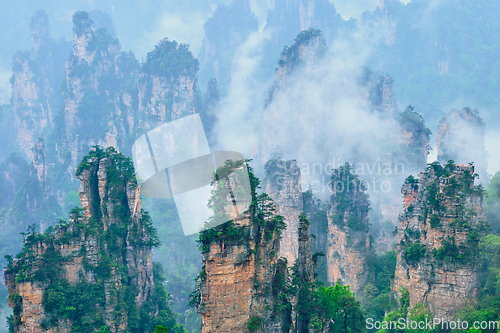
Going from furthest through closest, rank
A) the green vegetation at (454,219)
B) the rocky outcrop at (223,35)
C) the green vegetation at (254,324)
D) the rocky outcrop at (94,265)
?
the rocky outcrop at (223,35), the rocky outcrop at (94,265), the green vegetation at (454,219), the green vegetation at (254,324)

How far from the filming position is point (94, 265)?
31.2 m

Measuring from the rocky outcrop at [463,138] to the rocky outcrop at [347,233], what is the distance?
1924 centimetres

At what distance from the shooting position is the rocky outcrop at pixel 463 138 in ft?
195

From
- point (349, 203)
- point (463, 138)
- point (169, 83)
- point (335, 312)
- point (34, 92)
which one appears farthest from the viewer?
point (34, 92)

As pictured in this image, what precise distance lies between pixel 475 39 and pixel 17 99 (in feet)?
330

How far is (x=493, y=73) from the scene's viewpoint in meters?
96.4

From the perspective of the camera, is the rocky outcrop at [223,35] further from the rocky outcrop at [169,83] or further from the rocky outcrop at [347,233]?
the rocky outcrop at [347,233]

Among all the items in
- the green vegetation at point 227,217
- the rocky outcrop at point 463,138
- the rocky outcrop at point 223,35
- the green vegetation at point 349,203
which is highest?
the rocky outcrop at point 223,35

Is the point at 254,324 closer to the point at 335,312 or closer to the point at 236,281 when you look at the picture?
the point at 236,281

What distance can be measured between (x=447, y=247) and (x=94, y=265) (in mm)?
22358

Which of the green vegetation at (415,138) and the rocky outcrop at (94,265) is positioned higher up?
the green vegetation at (415,138)

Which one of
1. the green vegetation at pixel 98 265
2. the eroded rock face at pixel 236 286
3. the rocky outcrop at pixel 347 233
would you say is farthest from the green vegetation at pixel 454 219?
the green vegetation at pixel 98 265

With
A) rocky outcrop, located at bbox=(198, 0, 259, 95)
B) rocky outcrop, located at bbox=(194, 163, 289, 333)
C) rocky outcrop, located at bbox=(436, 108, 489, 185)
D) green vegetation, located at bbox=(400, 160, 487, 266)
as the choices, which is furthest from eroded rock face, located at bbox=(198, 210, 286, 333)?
rocky outcrop, located at bbox=(198, 0, 259, 95)

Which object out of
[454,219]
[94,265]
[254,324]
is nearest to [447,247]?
[454,219]
